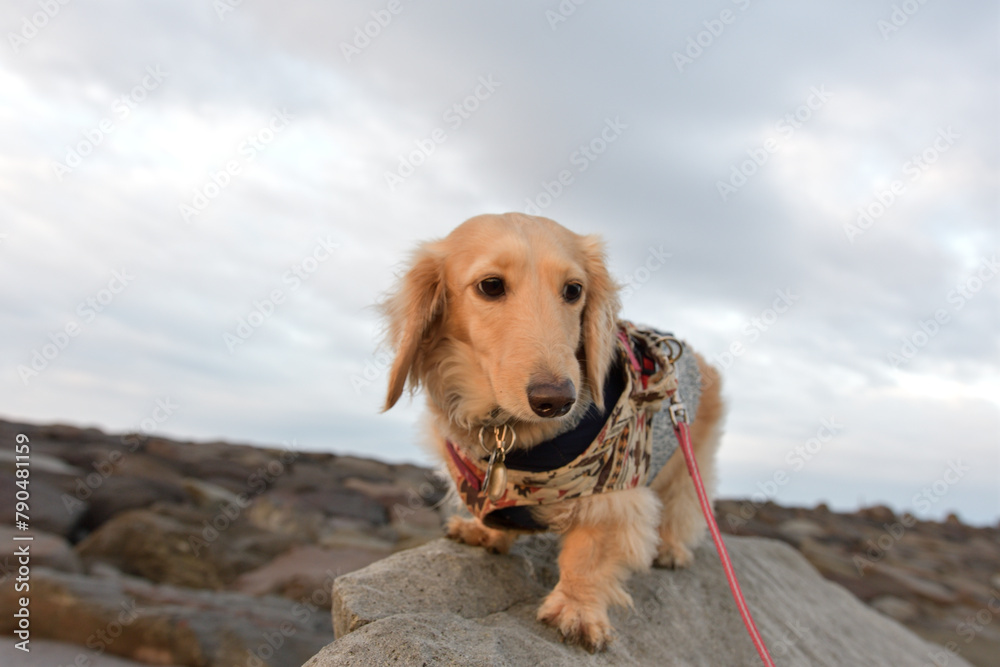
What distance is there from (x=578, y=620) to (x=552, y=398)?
3.15ft

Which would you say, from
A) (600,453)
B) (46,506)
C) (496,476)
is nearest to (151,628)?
(46,506)

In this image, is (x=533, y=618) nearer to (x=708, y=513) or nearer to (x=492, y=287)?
(x=708, y=513)

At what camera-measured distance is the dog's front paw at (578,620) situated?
2.40m

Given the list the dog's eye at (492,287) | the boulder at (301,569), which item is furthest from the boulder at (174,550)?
the dog's eye at (492,287)

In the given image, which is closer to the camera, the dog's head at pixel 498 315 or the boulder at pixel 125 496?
the dog's head at pixel 498 315

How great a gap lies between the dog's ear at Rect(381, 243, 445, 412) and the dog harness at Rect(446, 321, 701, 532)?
380mm

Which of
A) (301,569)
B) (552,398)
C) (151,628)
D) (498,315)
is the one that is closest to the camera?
(552,398)

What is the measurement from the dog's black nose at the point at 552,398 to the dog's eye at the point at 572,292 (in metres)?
0.53

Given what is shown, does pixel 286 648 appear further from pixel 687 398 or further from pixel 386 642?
pixel 687 398

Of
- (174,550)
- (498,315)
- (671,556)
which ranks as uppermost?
(498,315)

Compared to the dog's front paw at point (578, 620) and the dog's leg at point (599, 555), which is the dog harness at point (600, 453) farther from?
the dog's front paw at point (578, 620)

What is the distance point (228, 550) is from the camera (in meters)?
5.31

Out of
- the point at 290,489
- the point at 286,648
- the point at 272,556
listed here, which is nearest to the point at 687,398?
the point at 286,648

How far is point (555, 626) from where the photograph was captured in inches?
96.7
